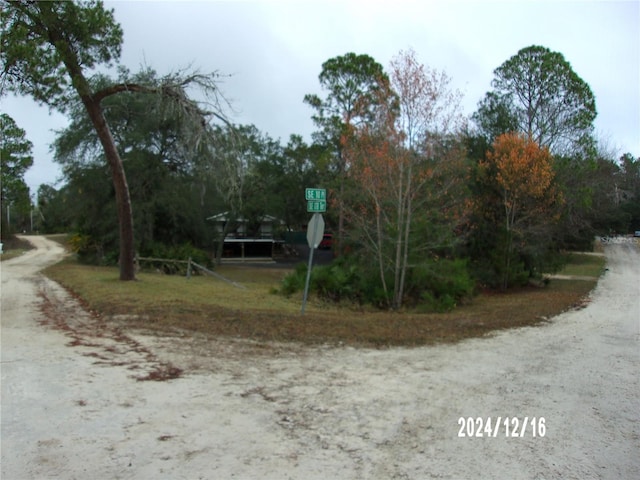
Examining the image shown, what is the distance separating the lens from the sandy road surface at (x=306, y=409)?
13.0 ft

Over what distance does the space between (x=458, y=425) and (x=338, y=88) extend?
3252 centimetres

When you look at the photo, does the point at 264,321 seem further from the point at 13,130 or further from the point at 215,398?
the point at 13,130

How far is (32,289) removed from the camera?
52.4 ft

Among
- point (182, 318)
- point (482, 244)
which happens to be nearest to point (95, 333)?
point (182, 318)

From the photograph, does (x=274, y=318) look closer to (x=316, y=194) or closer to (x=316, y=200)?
(x=316, y=200)

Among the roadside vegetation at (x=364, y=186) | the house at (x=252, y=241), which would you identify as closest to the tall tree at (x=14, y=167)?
the roadside vegetation at (x=364, y=186)

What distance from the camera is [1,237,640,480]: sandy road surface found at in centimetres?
396

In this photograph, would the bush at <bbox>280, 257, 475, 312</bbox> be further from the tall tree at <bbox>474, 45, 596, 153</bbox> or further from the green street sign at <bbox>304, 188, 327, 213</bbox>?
the tall tree at <bbox>474, 45, 596, 153</bbox>

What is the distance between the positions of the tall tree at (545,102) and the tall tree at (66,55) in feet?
61.9

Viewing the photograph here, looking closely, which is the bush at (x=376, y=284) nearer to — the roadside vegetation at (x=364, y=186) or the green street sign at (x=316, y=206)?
the roadside vegetation at (x=364, y=186)

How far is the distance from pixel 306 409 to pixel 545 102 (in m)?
29.3

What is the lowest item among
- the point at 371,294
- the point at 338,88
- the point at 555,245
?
the point at 371,294
